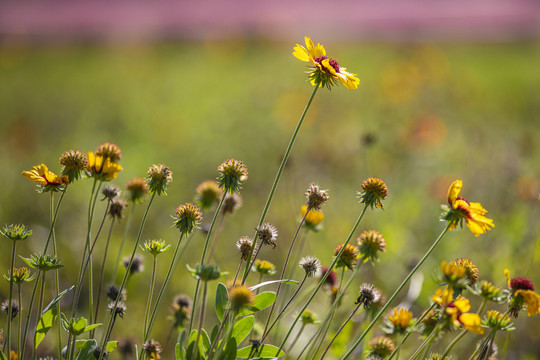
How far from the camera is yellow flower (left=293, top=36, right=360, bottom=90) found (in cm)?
124

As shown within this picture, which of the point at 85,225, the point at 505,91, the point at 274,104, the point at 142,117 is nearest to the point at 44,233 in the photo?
the point at 85,225

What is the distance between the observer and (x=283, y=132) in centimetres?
451

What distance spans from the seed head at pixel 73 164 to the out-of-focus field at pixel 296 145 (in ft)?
3.35

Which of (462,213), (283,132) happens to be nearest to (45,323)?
(462,213)

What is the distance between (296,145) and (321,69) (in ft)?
10.00

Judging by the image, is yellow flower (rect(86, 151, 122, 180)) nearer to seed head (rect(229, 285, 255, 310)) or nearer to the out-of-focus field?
seed head (rect(229, 285, 255, 310))

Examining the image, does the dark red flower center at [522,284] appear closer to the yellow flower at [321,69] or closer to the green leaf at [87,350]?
the yellow flower at [321,69]

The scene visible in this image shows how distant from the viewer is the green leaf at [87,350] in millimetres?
1160

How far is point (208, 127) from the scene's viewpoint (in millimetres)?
4574

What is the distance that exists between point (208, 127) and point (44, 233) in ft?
7.13

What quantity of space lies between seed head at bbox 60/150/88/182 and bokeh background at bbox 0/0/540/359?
0.90 m

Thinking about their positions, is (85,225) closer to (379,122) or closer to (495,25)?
(379,122)

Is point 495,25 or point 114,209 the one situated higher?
point 495,25

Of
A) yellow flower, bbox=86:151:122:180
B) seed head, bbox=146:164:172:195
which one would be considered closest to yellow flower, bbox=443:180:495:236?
seed head, bbox=146:164:172:195
